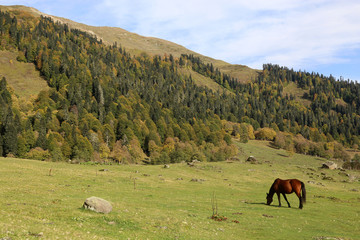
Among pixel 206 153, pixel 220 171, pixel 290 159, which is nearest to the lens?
pixel 220 171

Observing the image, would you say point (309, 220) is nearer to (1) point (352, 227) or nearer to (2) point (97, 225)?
(1) point (352, 227)

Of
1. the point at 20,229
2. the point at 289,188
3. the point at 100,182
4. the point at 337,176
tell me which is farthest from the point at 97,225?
the point at 337,176

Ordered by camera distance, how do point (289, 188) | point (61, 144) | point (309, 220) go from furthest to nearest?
point (61, 144) → point (289, 188) → point (309, 220)

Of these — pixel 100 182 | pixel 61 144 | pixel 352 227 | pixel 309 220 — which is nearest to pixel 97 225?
pixel 309 220

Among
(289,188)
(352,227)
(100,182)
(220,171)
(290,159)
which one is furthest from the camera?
(290,159)

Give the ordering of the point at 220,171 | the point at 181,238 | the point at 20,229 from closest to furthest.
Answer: the point at 20,229, the point at 181,238, the point at 220,171

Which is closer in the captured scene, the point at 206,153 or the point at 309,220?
the point at 309,220

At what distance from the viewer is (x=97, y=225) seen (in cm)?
1886

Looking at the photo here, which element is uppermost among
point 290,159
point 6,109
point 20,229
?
point 6,109

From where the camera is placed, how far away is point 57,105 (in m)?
186

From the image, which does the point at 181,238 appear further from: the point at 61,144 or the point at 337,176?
the point at 61,144

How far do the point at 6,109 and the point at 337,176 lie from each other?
16766 centimetres

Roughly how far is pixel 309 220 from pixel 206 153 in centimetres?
13256

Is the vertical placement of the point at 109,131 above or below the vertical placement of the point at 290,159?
above
